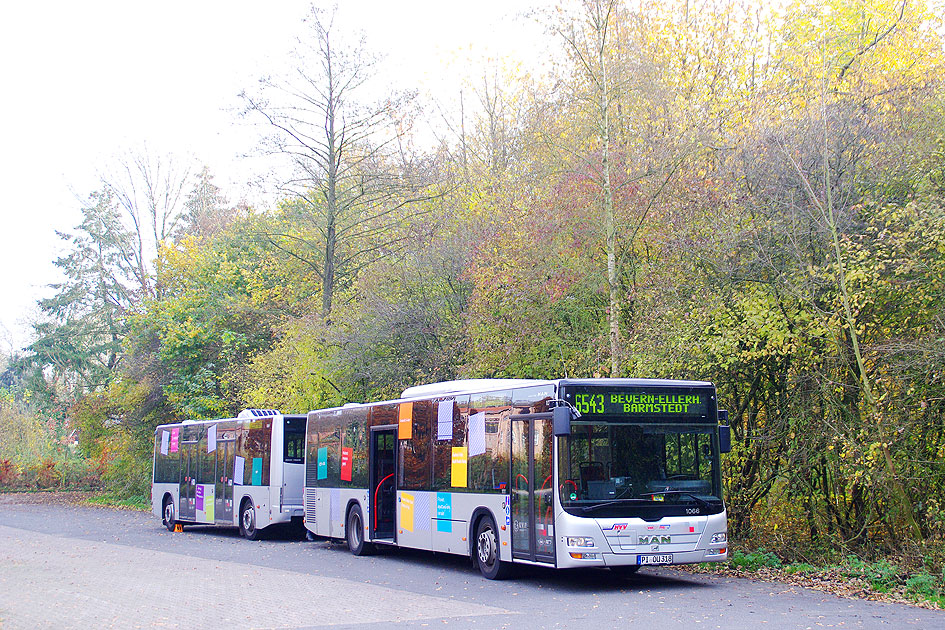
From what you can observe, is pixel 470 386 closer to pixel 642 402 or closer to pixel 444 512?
pixel 444 512

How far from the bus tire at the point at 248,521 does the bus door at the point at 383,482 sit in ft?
22.0

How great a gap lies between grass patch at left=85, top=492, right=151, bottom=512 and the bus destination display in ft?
106

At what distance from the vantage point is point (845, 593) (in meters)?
12.6

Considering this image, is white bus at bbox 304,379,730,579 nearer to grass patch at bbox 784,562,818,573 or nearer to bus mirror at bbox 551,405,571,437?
bus mirror at bbox 551,405,571,437

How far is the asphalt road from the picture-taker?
10625 millimetres

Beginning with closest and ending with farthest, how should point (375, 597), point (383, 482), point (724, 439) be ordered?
point (375, 597) → point (724, 439) → point (383, 482)

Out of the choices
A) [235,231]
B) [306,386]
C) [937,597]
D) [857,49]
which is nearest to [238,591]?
[937,597]

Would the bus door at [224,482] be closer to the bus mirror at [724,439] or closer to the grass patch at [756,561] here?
the grass patch at [756,561]

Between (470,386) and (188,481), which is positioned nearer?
(470,386)

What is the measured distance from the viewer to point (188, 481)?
29062mm

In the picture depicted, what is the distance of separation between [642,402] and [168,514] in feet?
68.7

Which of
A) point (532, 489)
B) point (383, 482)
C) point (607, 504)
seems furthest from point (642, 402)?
point (383, 482)

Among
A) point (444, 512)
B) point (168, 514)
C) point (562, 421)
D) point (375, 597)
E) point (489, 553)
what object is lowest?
point (375, 597)

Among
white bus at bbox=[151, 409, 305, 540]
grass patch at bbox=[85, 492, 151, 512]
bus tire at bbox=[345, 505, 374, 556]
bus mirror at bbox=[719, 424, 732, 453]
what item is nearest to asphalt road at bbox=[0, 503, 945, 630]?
bus tire at bbox=[345, 505, 374, 556]
